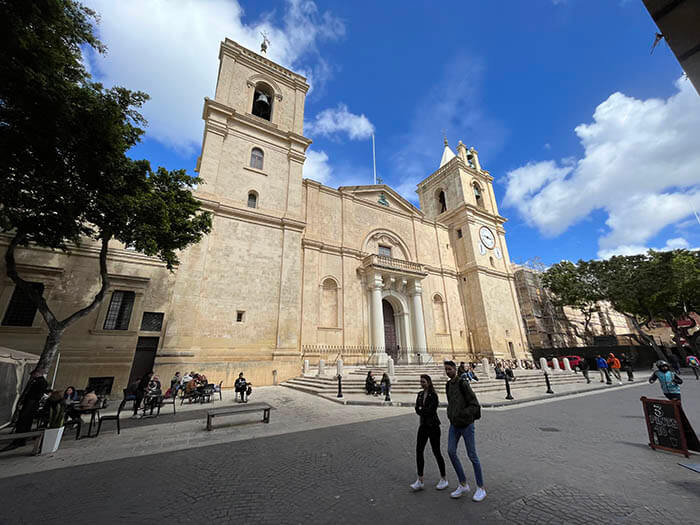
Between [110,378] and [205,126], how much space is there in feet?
46.2

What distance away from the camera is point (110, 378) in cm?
1212

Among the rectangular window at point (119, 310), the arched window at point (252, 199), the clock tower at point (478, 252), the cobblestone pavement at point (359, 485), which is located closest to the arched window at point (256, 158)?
the arched window at point (252, 199)

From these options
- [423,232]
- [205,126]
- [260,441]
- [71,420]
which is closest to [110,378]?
[71,420]

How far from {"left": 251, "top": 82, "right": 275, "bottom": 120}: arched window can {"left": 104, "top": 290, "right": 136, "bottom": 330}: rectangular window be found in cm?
1480

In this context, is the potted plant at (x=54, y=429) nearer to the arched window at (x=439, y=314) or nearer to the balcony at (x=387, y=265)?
the balcony at (x=387, y=265)

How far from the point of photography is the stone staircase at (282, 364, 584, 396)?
41.1 ft

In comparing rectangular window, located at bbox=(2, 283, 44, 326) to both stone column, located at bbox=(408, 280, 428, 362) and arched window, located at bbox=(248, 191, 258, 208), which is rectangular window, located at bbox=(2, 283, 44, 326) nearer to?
arched window, located at bbox=(248, 191, 258, 208)

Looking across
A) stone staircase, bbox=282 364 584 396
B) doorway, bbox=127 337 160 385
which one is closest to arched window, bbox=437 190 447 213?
stone staircase, bbox=282 364 584 396

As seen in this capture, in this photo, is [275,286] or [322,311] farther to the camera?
[322,311]

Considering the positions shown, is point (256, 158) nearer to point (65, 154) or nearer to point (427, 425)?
point (65, 154)

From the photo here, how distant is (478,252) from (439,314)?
7146mm

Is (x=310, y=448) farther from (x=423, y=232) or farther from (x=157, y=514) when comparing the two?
(x=423, y=232)

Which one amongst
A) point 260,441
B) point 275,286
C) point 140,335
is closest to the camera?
point 260,441

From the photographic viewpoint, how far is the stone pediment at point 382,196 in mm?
23469
